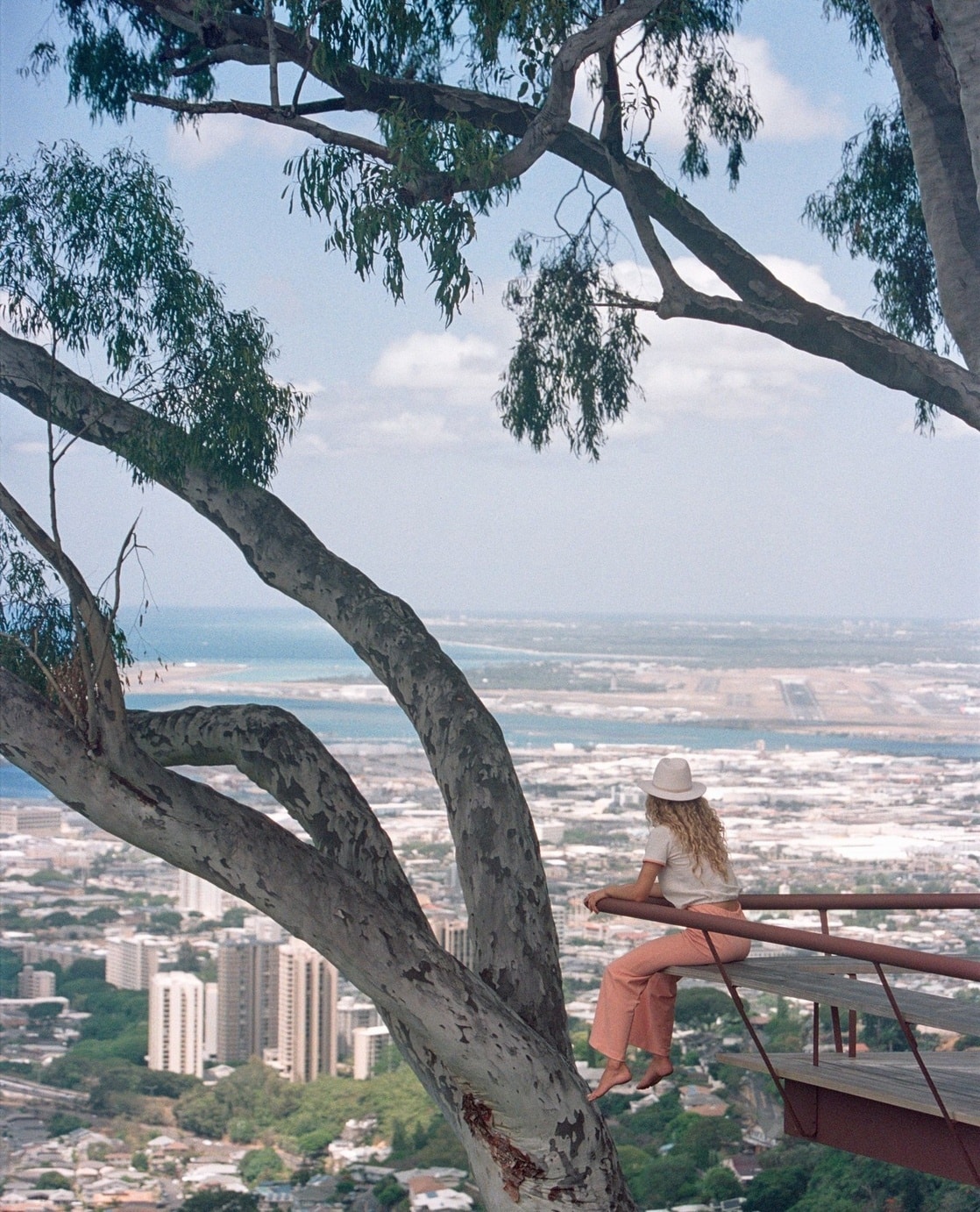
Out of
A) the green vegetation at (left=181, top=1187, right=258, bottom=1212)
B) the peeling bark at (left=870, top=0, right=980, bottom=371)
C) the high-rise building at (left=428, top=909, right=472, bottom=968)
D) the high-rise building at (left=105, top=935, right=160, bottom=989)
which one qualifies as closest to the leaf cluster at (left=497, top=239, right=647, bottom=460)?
the peeling bark at (left=870, top=0, right=980, bottom=371)

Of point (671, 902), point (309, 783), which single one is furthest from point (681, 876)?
point (309, 783)

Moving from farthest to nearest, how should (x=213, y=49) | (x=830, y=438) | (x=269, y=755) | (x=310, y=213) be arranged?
(x=830, y=438), (x=213, y=49), (x=310, y=213), (x=269, y=755)

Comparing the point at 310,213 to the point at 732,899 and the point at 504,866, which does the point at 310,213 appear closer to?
the point at 504,866

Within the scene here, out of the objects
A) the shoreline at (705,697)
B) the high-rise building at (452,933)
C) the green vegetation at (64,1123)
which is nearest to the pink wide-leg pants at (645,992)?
the high-rise building at (452,933)

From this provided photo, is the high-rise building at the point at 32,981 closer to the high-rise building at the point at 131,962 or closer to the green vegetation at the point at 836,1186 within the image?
the high-rise building at the point at 131,962

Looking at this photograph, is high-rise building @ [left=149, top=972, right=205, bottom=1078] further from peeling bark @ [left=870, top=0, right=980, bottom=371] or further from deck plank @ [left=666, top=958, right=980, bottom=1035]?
deck plank @ [left=666, top=958, right=980, bottom=1035]

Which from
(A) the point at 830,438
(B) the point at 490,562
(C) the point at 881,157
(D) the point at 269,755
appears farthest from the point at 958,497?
(D) the point at 269,755
